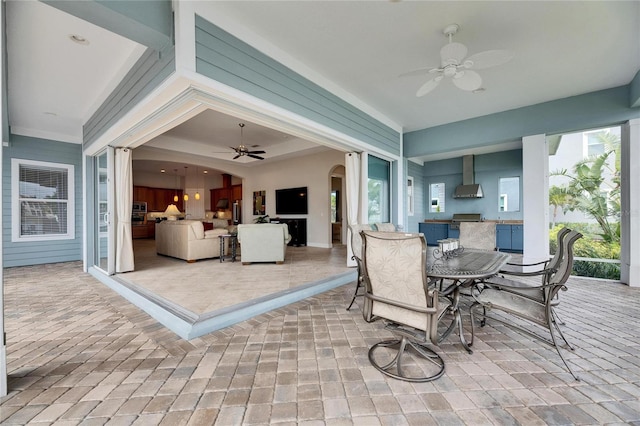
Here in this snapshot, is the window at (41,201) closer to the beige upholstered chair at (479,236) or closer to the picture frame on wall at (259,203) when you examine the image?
the picture frame on wall at (259,203)

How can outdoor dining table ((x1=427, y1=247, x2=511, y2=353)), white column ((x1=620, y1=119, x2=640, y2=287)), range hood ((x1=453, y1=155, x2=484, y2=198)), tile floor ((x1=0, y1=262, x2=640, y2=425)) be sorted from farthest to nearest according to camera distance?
range hood ((x1=453, y1=155, x2=484, y2=198)) < white column ((x1=620, y1=119, x2=640, y2=287)) < outdoor dining table ((x1=427, y1=247, x2=511, y2=353)) < tile floor ((x1=0, y1=262, x2=640, y2=425))

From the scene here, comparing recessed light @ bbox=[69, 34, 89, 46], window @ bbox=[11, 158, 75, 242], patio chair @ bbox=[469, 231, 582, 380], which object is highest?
recessed light @ bbox=[69, 34, 89, 46]

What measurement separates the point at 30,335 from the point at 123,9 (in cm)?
305

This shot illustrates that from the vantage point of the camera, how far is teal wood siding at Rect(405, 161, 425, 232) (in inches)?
339

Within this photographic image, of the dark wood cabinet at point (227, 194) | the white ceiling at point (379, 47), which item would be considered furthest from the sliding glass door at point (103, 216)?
the dark wood cabinet at point (227, 194)

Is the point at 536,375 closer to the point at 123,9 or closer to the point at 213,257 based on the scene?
the point at 123,9

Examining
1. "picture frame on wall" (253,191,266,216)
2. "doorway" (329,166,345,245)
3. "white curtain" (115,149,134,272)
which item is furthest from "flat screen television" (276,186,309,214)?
"white curtain" (115,149,134,272)

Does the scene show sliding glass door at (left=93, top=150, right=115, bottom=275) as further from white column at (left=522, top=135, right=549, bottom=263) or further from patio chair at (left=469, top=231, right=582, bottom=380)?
Answer: white column at (left=522, top=135, right=549, bottom=263)

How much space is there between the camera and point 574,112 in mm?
4414

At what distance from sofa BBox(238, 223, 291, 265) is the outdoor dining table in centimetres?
328

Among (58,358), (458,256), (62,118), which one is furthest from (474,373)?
(62,118)

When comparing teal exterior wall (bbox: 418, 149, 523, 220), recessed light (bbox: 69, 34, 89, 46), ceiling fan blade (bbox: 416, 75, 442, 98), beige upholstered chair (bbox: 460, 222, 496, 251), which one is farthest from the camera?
teal exterior wall (bbox: 418, 149, 523, 220)

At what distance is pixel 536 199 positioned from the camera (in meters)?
4.72

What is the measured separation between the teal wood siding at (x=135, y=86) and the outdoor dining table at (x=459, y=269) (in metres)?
3.02
